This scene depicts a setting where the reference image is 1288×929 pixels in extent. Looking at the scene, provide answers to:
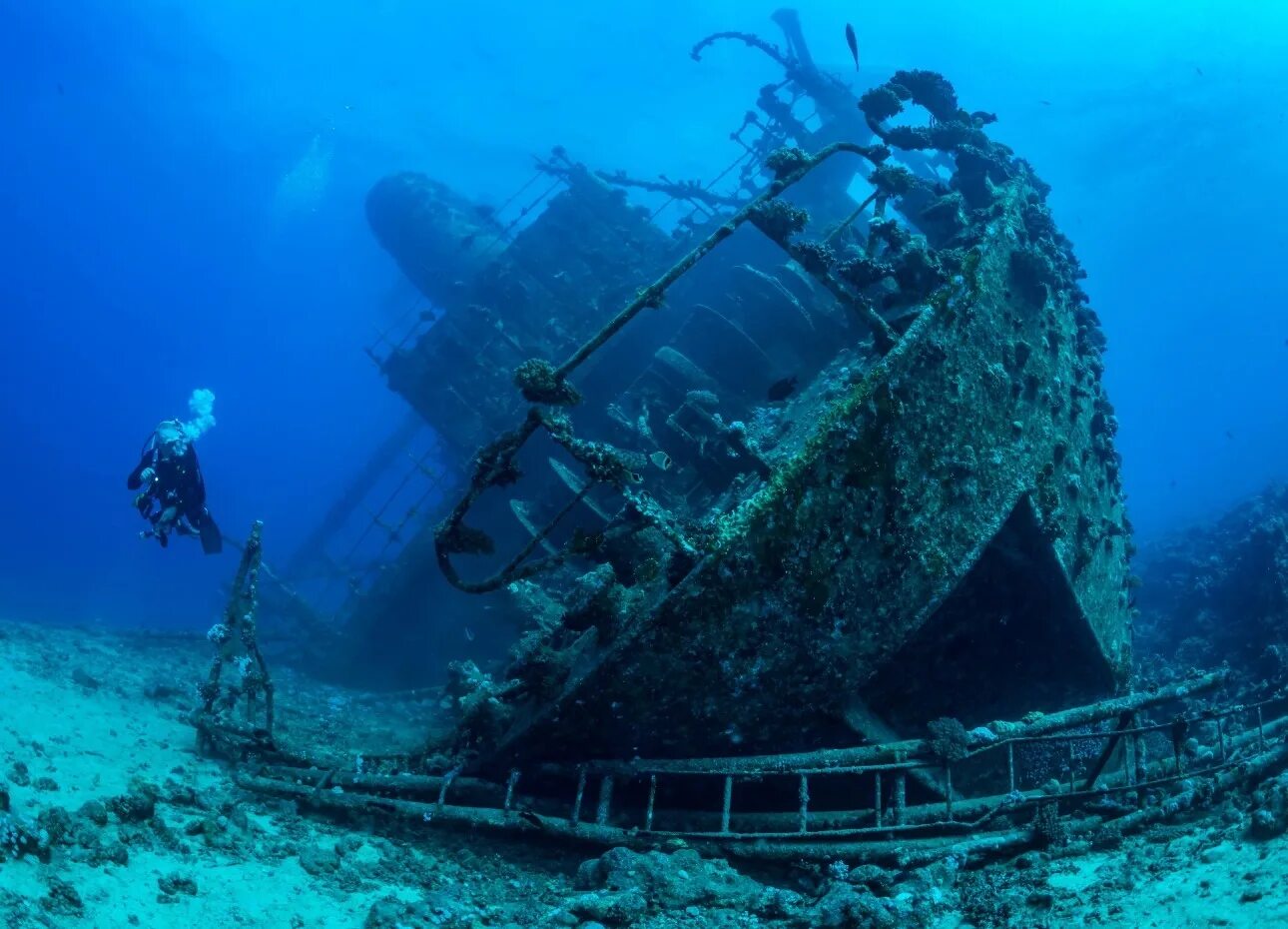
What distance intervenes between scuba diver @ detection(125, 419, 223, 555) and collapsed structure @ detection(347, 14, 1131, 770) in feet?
14.8

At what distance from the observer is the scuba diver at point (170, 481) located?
31.6 feet

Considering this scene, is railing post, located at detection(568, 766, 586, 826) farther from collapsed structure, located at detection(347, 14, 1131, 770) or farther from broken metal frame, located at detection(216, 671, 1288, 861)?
collapsed structure, located at detection(347, 14, 1131, 770)

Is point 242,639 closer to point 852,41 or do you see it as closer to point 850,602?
point 850,602

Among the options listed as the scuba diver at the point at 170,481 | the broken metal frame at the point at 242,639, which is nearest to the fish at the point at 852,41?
the broken metal frame at the point at 242,639

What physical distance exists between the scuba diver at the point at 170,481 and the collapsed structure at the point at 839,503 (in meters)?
4.51

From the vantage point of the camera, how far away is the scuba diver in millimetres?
9625

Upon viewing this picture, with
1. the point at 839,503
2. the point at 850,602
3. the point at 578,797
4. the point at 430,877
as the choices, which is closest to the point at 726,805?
the point at 578,797

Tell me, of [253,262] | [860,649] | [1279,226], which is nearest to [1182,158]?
[1279,226]

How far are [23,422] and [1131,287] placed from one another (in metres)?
205

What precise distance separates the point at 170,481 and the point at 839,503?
9124mm

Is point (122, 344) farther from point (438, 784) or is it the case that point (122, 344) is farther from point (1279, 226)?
point (1279, 226)

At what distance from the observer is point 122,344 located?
169 metres

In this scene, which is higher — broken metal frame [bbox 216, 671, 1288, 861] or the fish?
the fish

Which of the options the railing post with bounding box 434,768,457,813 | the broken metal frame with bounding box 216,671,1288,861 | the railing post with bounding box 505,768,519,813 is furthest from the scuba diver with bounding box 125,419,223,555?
the railing post with bounding box 505,768,519,813
